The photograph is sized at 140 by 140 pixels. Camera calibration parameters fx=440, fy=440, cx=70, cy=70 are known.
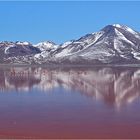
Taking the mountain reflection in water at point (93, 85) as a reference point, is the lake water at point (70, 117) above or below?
below

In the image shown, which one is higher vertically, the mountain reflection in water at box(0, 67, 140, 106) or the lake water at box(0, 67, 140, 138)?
the mountain reflection in water at box(0, 67, 140, 106)

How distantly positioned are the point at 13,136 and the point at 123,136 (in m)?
4.14

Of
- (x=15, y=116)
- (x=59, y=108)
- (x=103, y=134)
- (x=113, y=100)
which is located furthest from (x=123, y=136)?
(x=113, y=100)

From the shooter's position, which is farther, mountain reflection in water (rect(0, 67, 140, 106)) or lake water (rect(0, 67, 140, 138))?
mountain reflection in water (rect(0, 67, 140, 106))

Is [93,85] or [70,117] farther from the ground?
[93,85]

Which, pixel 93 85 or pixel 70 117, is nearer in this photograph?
pixel 70 117

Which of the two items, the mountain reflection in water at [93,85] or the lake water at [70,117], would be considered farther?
the mountain reflection in water at [93,85]

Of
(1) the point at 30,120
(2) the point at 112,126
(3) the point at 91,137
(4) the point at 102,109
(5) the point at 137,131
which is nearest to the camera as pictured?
(3) the point at 91,137

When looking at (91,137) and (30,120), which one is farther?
(30,120)

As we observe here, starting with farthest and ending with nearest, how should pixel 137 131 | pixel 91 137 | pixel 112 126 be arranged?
pixel 112 126 < pixel 137 131 < pixel 91 137

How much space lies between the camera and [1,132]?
A: 17.4 m

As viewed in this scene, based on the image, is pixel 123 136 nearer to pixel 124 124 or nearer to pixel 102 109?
pixel 124 124

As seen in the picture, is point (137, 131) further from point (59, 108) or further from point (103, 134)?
point (59, 108)

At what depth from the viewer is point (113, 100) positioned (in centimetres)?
3003
